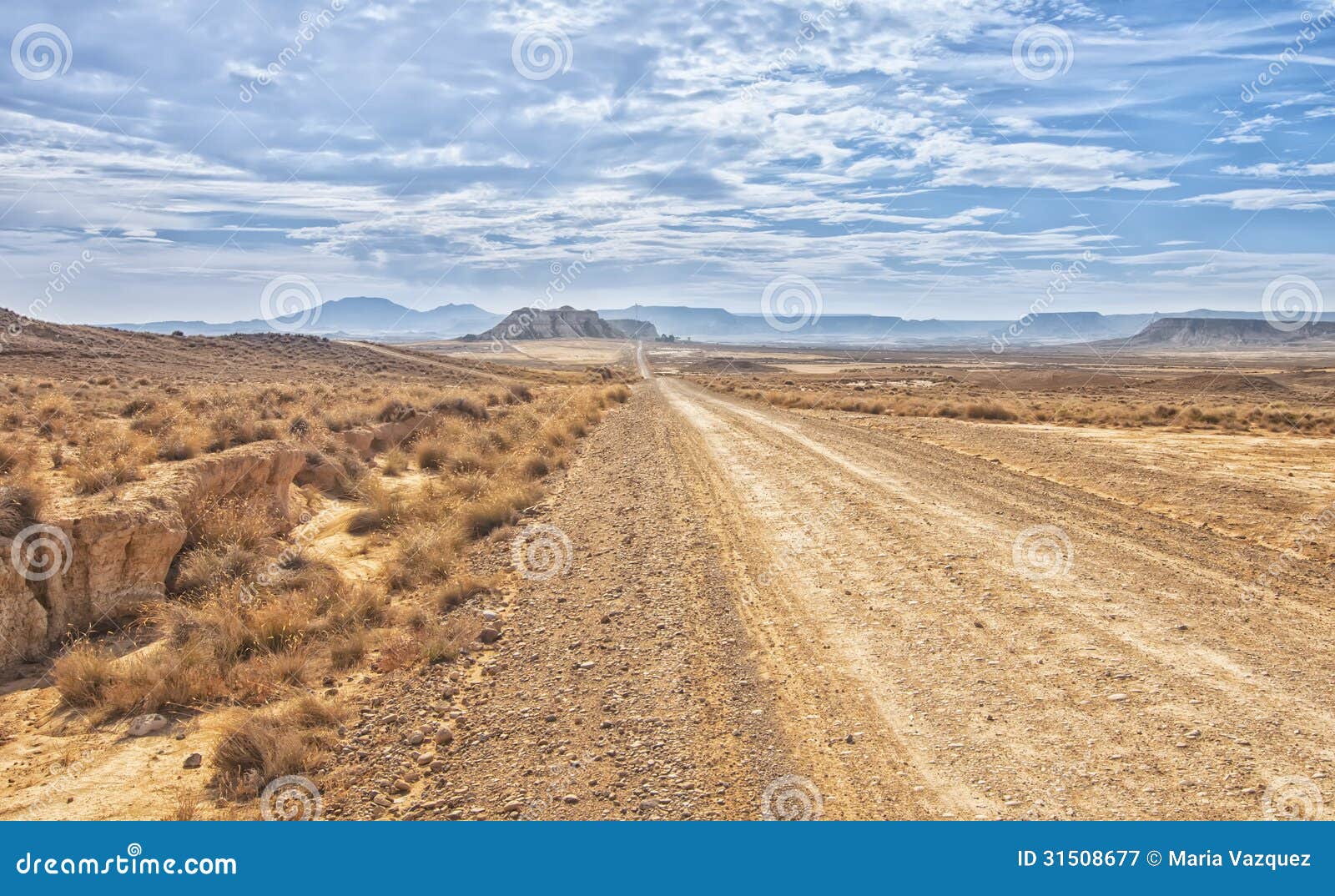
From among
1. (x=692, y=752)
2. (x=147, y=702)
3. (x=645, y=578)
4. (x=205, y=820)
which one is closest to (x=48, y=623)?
(x=147, y=702)

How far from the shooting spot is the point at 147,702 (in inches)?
243

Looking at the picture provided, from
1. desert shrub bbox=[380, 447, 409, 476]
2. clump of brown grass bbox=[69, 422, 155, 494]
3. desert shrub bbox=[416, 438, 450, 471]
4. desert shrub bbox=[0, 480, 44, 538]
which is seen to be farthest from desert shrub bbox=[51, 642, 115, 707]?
desert shrub bbox=[416, 438, 450, 471]

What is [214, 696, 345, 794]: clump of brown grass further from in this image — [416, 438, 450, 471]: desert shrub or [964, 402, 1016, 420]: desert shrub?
[964, 402, 1016, 420]: desert shrub

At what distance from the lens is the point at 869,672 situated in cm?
593

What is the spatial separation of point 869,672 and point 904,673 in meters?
0.26

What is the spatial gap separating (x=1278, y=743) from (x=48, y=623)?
33.8ft

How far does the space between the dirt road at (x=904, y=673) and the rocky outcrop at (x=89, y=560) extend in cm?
425

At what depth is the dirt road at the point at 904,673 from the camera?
171 inches

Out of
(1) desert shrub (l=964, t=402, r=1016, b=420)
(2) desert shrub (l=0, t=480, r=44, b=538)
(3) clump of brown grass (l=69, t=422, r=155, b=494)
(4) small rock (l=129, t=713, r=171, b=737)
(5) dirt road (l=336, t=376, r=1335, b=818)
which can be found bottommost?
(4) small rock (l=129, t=713, r=171, b=737)

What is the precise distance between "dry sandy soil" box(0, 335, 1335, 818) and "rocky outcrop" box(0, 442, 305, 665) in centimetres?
94

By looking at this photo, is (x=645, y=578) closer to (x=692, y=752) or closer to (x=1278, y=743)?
(x=692, y=752)

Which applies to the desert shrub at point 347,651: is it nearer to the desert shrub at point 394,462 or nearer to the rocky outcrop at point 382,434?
the desert shrub at point 394,462

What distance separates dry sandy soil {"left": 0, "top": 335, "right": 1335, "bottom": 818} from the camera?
438 cm

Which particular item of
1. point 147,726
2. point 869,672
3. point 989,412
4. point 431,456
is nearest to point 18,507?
point 147,726
